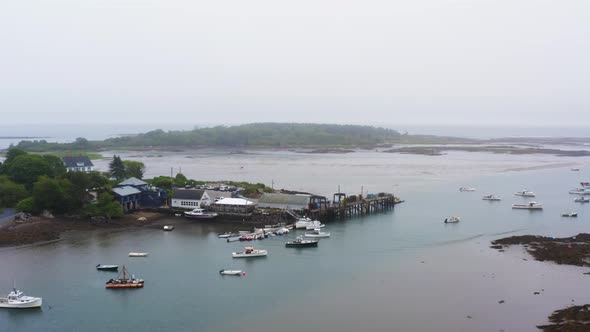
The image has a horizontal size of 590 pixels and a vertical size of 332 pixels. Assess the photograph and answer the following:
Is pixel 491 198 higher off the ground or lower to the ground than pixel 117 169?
lower

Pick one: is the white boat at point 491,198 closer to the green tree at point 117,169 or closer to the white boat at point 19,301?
the green tree at point 117,169

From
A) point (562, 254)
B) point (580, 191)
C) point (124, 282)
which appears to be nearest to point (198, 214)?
point (124, 282)

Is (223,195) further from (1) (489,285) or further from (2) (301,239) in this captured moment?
(1) (489,285)

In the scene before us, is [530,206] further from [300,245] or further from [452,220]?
[300,245]

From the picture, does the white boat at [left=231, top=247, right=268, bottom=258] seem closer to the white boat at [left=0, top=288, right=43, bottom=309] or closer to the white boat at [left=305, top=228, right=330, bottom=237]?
the white boat at [left=305, top=228, right=330, bottom=237]

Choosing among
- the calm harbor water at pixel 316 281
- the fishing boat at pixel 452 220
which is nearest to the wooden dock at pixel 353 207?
the calm harbor water at pixel 316 281

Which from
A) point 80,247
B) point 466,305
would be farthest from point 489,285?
point 80,247

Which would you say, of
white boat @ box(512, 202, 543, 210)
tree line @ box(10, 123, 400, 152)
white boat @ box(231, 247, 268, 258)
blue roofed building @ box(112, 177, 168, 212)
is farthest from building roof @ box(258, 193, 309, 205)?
tree line @ box(10, 123, 400, 152)
